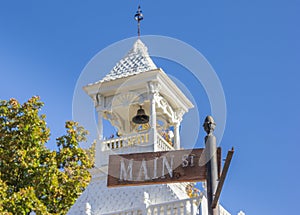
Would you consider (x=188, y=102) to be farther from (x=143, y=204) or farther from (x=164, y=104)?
(x=143, y=204)

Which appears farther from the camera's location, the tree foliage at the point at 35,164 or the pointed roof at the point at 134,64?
the tree foliage at the point at 35,164

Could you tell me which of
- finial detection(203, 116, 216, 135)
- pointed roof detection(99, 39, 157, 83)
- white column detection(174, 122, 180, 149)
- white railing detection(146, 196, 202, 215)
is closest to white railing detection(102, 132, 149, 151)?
white column detection(174, 122, 180, 149)

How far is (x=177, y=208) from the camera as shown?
13.5 meters

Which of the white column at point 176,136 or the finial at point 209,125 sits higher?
the white column at point 176,136

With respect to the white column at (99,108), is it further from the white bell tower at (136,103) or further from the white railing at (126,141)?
the white railing at (126,141)

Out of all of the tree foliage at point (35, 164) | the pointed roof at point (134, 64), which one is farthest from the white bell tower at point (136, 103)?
the tree foliage at point (35, 164)

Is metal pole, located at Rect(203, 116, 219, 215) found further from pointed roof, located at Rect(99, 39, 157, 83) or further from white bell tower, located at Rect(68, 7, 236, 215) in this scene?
pointed roof, located at Rect(99, 39, 157, 83)

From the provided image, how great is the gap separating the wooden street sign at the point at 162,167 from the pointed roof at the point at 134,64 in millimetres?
8205

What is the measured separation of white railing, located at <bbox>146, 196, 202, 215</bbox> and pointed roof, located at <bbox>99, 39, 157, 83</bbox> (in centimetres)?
450

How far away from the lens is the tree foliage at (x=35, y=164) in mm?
24094

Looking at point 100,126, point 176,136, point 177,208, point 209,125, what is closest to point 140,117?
point 100,126

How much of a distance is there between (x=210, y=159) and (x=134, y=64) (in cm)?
1066

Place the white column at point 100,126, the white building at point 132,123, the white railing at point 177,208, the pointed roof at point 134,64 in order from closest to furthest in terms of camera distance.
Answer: the white railing at point 177,208 → the white building at point 132,123 → the white column at point 100,126 → the pointed roof at point 134,64

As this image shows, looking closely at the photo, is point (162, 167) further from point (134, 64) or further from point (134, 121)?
point (134, 64)
